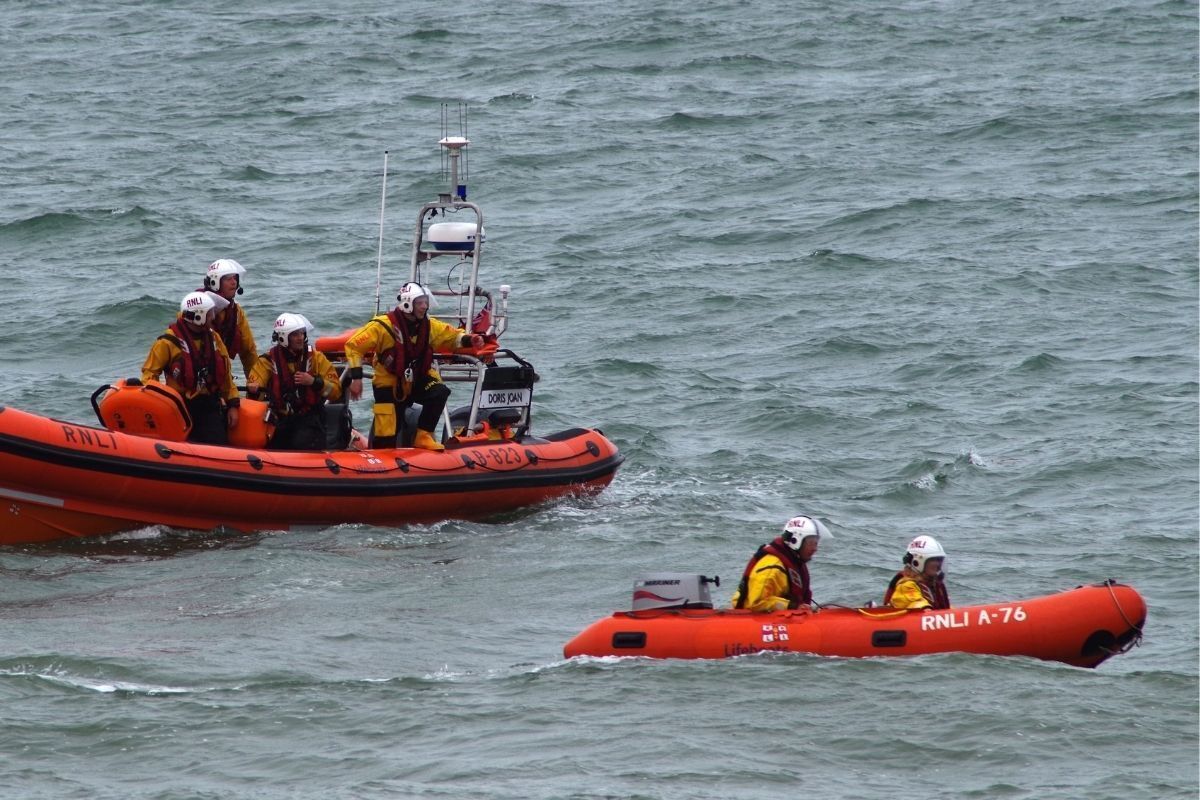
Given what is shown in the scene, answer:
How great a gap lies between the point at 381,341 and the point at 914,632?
4.01m

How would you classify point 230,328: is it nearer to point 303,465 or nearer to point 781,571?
point 303,465

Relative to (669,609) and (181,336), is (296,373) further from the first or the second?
(669,609)

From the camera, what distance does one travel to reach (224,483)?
10312 mm

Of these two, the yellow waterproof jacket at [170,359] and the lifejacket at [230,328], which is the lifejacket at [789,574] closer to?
the yellow waterproof jacket at [170,359]

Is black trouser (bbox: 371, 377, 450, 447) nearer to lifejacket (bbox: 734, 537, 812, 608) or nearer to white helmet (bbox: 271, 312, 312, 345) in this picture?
white helmet (bbox: 271, 312, 312, 345)

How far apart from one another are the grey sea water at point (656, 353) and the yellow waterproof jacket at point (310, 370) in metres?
0.93

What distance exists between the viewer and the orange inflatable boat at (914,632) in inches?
327

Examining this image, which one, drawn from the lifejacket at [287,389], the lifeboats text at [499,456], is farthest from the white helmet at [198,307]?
the lifeboats text at [499,456]

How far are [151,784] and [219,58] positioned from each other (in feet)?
74.9

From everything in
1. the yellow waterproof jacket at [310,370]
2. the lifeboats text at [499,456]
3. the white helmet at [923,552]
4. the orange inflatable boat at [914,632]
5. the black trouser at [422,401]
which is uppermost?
the yellow waterproof jacket at [310,370]

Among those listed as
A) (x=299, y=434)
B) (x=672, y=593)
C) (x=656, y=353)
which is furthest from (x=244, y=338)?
(x=656, y=353)

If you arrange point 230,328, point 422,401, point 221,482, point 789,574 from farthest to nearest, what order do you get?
point 422,401 < point 230,328 < point 221,482 < point 789,574

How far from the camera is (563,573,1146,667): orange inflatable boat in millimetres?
8305

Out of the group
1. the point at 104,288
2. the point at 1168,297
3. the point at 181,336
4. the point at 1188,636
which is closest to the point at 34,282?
the point at 104,288
